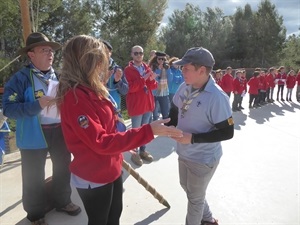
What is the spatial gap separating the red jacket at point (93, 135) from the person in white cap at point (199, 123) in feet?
1.99

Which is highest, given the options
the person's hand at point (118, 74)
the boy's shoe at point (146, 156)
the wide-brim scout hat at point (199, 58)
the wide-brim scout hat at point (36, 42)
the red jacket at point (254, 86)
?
the wide-brim scout hat at point (36, 42)

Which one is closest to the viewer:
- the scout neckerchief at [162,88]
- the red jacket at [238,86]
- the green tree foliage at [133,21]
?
the scout neckerchief at [162,88]

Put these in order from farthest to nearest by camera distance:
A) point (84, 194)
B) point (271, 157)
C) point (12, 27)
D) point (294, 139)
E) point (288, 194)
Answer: point (12, 27)
point (294, 139)
point (271, 157)
point (288, 194)
point (84, 194)

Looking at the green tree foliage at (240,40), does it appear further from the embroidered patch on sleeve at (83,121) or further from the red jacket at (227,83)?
the embroidered patch on sleeve at (83,121)

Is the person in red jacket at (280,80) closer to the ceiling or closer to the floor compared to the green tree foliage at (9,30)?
closer to the floor

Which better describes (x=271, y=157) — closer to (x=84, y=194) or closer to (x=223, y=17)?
(x=84, y=194)

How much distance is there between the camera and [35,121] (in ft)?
8.92

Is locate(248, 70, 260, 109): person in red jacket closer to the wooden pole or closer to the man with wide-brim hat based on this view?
the wooden pole

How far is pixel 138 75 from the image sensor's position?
455 centimetres

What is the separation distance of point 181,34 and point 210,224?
118ft

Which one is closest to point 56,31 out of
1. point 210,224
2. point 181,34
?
point 181,34

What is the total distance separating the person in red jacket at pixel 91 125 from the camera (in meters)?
1.66

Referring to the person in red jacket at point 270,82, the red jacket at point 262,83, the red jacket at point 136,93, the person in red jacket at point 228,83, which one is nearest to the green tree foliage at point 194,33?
the person in red jacket at point 270,82

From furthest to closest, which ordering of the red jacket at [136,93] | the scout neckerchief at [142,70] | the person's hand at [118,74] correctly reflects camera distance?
the scout neckerchief at [142,70], the red jacket at [136,93], the person's hand at [118,74]
